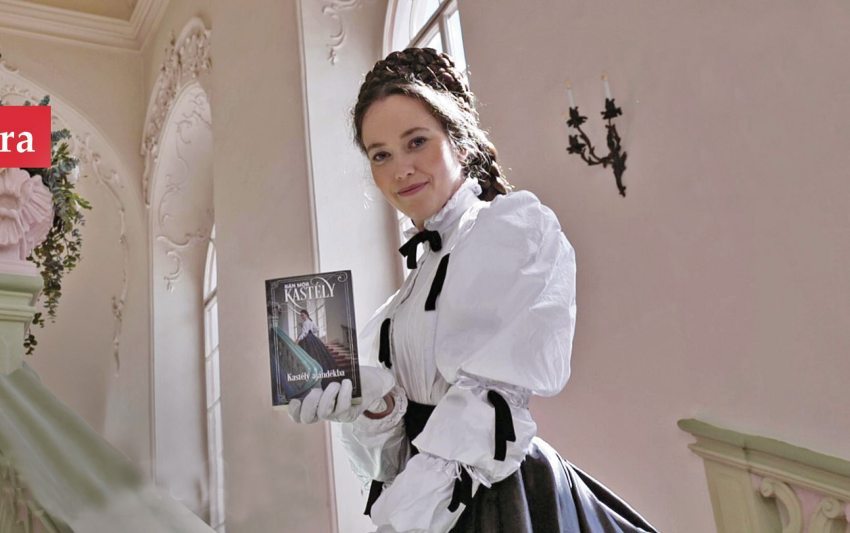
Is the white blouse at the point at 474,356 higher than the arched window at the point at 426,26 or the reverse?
the reverse

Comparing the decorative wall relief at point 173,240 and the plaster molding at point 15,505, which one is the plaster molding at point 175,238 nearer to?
the decorative wall relief at point 173,240

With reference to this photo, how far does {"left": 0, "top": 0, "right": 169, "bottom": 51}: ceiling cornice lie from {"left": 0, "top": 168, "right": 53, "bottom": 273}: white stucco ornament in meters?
5.47

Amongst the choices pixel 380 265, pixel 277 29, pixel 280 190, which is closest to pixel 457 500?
pixel 380 265

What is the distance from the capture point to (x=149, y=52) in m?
7.86

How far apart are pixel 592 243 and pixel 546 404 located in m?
0.54

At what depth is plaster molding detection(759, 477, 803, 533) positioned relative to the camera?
2.03 meters

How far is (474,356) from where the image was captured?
1386 millimetres

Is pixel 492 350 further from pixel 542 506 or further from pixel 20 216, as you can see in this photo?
pixel 20 216

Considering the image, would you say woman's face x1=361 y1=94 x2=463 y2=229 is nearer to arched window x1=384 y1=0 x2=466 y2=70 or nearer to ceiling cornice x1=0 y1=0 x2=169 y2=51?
arched window x1=384 y1=0 x2=466 y2=70

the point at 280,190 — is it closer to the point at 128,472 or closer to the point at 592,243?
the point at 592,243

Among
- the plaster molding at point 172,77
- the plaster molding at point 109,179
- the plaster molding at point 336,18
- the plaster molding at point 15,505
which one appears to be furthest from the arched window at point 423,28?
the plaster molding at point 109,179

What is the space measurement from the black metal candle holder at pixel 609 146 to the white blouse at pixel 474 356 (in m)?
1.02

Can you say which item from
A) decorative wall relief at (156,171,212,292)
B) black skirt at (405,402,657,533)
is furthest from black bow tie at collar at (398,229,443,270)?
decorative wall relief at (156,171,212,292)

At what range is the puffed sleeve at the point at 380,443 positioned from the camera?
1.60m
